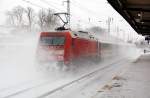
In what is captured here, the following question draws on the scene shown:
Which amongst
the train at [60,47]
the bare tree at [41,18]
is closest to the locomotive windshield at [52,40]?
the train at [60,47]

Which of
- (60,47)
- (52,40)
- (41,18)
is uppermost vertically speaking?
(41,18)

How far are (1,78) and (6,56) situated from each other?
12226mm

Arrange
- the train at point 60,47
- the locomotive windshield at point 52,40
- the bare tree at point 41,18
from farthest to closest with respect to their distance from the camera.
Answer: the bare tree at point 41,18, the locomotive windshield at point 52,40, the train at point 60,47

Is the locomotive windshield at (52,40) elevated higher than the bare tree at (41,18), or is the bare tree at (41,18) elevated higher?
the bare tree at (41,18)

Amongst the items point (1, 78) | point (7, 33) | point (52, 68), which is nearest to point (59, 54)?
point (52, 68)

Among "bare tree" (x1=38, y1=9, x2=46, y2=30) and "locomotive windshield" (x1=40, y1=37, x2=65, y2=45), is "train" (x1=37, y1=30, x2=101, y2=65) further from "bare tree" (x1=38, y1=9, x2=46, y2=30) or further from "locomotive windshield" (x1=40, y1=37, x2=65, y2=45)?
"bare tree" (x1=38, y1=9, x2=46, y2=30)

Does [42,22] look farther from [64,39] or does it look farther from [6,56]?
[64,39]

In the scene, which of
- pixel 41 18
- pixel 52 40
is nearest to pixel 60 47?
pixel 52 40

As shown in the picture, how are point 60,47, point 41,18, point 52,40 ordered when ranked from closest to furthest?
point 60,47 → point 52,40 → point 41,18

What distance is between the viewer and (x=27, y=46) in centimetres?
2688

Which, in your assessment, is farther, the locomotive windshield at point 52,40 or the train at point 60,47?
the locomotive windshield at point 52,40

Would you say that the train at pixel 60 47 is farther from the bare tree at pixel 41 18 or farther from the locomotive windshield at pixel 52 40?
the bare tree at pixel 41 18

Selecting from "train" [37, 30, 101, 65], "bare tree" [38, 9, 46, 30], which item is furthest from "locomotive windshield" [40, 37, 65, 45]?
"bare tree" [38, 9, 46, 30]

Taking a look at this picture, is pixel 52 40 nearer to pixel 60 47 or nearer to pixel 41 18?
pixel 60 47
